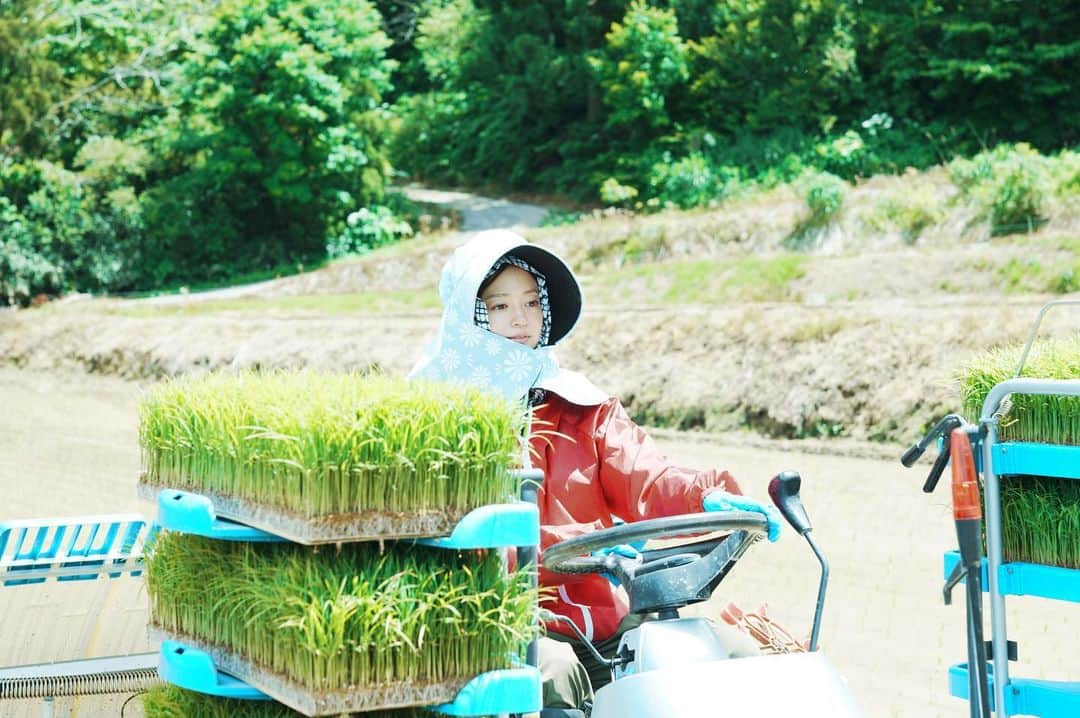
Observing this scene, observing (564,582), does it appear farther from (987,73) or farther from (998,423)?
(987,73)

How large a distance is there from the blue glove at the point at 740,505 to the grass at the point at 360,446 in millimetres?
577

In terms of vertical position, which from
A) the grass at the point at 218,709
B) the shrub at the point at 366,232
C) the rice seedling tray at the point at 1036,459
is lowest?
the shrub at the point at 366,232

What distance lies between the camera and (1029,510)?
3418 millimetres

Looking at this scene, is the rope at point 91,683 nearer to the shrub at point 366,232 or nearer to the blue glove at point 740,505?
the blue glove at point 740,505

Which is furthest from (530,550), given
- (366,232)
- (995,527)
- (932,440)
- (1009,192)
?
(366,232)

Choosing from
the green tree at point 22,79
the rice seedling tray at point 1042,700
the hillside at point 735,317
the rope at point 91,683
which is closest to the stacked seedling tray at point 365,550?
the rope at point 91,683

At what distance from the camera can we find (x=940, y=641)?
20.8 feet

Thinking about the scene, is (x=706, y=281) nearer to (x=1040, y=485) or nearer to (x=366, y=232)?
(x=366, y=232)

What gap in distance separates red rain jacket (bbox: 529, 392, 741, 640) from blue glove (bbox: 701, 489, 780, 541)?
0.22 meters

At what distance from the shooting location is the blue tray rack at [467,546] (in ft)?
8.02

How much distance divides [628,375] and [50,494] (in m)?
5.48

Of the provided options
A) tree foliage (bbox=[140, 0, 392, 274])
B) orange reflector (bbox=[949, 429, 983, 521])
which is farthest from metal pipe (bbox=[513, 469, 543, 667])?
tree foliage (bbox=[140, 0, 392, 274])

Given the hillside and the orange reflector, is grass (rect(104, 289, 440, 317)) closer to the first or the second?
the hillside

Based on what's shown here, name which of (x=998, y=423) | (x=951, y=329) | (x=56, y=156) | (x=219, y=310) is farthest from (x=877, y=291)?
(x=56, y=156)
